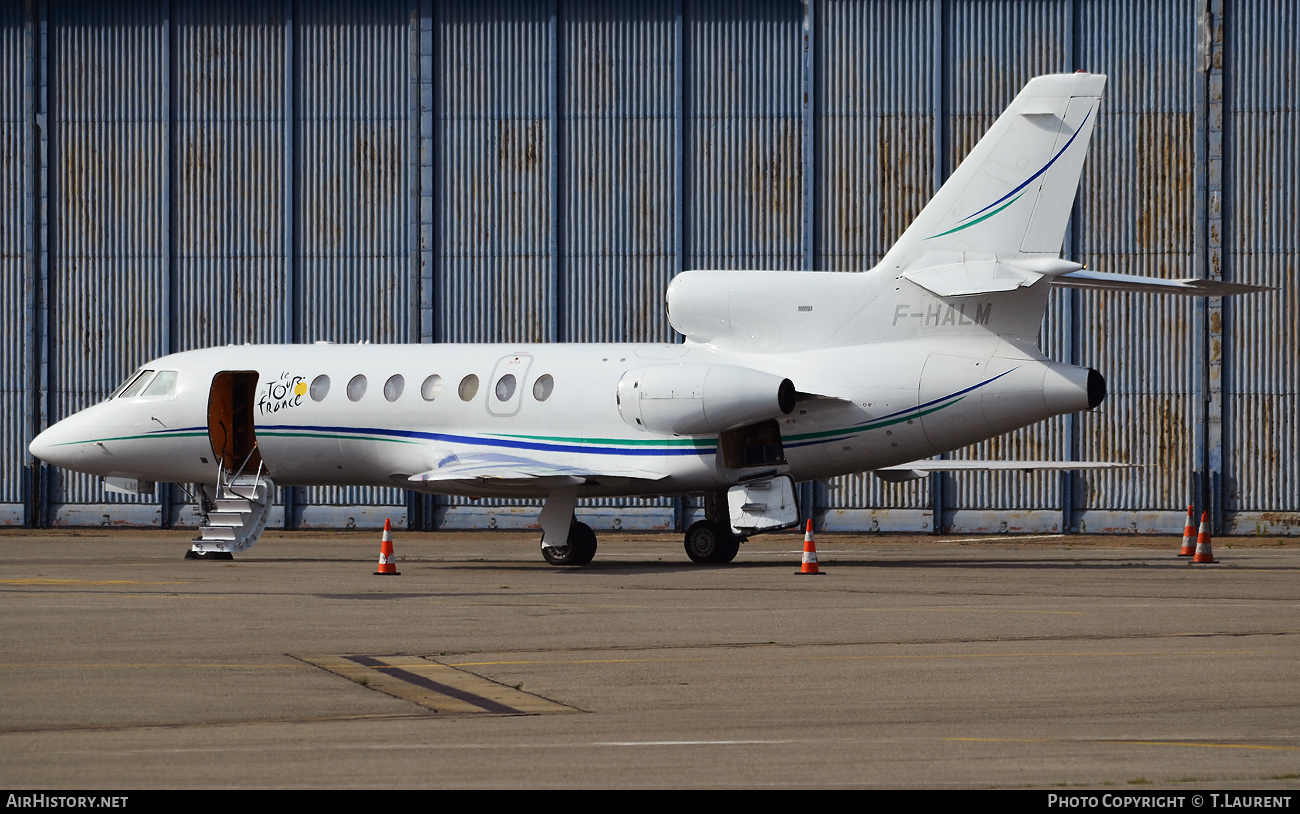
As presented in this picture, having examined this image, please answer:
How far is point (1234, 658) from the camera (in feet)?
41.2

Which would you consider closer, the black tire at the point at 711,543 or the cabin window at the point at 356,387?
the black tire at the point at 711,543

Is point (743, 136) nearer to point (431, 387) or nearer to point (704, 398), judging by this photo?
point (431, 387)

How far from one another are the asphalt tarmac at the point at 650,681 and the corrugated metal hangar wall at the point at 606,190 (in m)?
13.5

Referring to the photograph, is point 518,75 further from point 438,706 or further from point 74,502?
point 438,706

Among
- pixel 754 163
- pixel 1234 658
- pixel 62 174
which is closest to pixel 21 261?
pixel 62 174

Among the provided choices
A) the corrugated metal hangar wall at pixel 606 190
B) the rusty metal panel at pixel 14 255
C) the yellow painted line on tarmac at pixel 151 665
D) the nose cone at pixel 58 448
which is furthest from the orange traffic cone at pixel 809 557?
the rusty metal panel at pixel 14 255

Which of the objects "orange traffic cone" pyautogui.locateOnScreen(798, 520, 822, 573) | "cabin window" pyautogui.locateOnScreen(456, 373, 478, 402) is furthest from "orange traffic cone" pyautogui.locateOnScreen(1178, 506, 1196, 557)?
"cabin window" pyautogui.locateOnScreen(456, 373, 478, 402)

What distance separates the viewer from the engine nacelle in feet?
76.0

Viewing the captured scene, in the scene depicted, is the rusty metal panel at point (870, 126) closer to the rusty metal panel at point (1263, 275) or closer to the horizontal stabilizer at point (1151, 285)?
the rusty metal panel at point (1263, 275)

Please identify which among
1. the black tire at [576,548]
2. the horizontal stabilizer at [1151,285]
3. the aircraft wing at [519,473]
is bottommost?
the black tire at [576,548]

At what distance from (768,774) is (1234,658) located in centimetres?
622

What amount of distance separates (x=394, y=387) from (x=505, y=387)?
6.61 ft

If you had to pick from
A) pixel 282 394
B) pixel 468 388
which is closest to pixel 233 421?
pixel 282 394

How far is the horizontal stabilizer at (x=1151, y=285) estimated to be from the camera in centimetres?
2133
